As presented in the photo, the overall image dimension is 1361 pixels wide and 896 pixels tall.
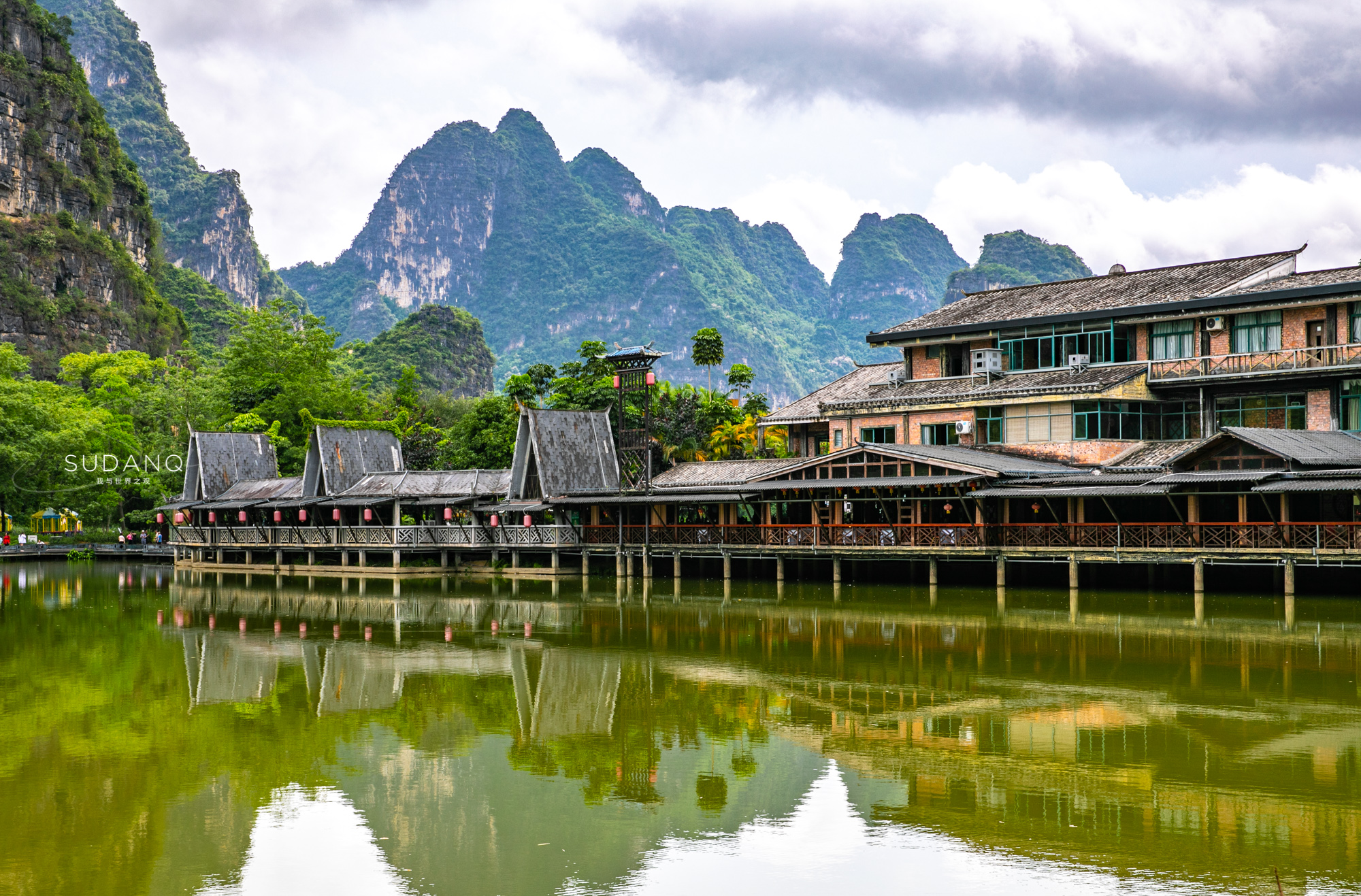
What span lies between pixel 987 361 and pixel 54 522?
5422 centimetres

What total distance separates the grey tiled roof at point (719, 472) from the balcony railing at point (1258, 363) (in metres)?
10.8

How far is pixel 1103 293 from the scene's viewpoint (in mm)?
38812

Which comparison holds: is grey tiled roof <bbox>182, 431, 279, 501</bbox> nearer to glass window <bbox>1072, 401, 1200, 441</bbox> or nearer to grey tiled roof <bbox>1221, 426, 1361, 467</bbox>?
glass window <bbox>1072, 401, 1200, 441</bbox>

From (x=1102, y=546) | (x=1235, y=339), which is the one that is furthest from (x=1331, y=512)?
(x=1235, y=339)

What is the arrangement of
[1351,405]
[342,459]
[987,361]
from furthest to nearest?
[342,459], [987,361], [1351,405]

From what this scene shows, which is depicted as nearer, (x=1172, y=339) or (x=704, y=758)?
(x=704, y=758)

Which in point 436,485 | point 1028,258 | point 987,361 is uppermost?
point 1028,258

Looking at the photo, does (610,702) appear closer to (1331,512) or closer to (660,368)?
(1331,512)

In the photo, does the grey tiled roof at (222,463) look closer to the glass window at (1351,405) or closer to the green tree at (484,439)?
the green tree at (484,439)

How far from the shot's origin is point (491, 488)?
4294 cm

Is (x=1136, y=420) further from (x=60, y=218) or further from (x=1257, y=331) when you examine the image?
(x=60, y=218)

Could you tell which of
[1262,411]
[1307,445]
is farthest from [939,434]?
[1307,445]

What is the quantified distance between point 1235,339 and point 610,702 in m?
24.8

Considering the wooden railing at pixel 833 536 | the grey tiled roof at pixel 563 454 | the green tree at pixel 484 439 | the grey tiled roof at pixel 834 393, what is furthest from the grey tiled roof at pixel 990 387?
the green tree at pixel 484 439
